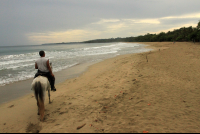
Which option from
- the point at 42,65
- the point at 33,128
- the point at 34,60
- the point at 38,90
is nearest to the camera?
the point at 33,128

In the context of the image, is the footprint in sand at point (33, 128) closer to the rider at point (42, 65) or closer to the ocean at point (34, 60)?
the rider at point (42, 65)

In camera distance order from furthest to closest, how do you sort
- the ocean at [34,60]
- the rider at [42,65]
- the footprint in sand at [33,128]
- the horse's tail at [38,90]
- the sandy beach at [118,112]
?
the ocean at [34,60], the rider at [42,65], the horse's tail at [38,90], the footprint in sand at [33,128], the sandy beach at [118,112]

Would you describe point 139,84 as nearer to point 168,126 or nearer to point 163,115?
point 163,115

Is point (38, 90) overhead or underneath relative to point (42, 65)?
underneath

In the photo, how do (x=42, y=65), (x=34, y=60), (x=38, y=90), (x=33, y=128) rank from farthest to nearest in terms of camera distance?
(x=34, y=60), (x=42, y=65), (x=38, y=90), (x=33, y=128)

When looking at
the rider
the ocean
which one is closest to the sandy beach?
the rider

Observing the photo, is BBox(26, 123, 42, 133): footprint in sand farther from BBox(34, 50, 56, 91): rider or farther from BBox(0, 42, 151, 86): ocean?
BBox(0, 42, 151, 86): ocean

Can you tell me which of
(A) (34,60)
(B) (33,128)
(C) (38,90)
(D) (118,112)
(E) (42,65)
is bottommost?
(B) (33,128)

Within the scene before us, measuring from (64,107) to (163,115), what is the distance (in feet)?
11.3

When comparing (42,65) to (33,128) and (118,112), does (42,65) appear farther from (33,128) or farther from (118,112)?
(118,112)

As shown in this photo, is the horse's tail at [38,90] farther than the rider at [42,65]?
No

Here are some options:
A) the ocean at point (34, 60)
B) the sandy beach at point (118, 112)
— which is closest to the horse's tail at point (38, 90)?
the sandy beach at point (118, 112)

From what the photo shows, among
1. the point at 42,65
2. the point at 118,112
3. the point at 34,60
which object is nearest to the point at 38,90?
the point at 42,65

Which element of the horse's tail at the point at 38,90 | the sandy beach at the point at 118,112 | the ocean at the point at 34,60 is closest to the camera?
the sandy beach at the point at 118,112
